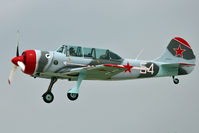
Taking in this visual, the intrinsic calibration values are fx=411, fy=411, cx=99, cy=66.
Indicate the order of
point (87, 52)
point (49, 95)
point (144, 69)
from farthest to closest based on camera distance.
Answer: point (144, 69) → point (87, 52) → point (49, 95)

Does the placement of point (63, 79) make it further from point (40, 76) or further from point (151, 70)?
point (151, 70)

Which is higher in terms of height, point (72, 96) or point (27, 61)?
point (27, 61)

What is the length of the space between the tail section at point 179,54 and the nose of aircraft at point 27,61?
26.0ft

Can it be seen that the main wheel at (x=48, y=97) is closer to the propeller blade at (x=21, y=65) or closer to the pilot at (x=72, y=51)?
the propeller blade at (x=21, y=65)

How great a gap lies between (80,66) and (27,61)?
2.58 m

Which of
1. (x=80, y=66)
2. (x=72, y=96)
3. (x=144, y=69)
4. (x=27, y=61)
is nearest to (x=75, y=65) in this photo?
(x=80, y=66)

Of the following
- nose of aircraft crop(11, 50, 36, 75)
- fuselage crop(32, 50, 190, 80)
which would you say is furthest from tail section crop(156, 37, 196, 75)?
nose of aircraft crop(11, 50, 36, 75)

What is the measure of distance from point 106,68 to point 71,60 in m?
1.89

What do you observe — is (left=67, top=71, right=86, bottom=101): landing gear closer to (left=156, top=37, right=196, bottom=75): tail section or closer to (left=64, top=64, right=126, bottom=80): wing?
(left=64, top=64, right=126, bottom=80): wing

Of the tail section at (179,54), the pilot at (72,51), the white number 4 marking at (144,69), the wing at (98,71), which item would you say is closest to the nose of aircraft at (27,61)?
the wing at (98,71)

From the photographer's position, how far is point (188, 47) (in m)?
24.0

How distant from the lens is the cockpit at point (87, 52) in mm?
19438

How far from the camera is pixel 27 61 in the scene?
60.2ft

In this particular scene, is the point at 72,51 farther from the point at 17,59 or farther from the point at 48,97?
the point at 17,59
